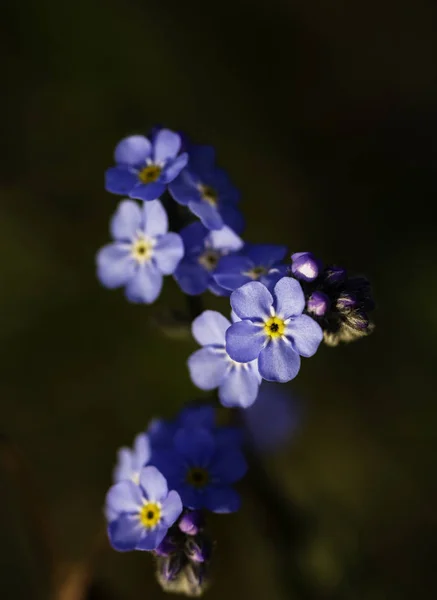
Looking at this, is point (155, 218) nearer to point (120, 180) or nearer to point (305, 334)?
point (120, 180)

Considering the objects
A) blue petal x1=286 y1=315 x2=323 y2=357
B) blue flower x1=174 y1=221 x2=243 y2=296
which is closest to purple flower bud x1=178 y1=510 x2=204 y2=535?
blue petal x1=286 y1=315 x2=323 y2=357

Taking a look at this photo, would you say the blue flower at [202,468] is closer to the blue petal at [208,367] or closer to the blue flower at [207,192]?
the blue petal at [208,367]

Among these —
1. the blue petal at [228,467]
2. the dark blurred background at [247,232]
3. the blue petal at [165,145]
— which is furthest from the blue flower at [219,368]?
the dark blurred background at [247,232]

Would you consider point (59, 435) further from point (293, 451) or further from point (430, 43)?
point (430, 43)

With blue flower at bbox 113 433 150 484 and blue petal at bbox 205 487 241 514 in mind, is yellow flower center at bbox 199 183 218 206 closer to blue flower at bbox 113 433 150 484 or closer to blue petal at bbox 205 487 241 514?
blue flower at bbox 113 433 150 484

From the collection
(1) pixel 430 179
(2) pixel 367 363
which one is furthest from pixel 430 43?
(2) pixel 367 363

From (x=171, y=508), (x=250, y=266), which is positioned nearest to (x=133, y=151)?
(x=250, y=266)

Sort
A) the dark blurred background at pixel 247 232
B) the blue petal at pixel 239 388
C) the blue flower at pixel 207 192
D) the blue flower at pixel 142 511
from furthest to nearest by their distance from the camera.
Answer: the dark blurred background at pixel 247 232, the blue flower at pixel 207 192, the blue petal at pixel 239 388, the blue flower at pixel 142 511
